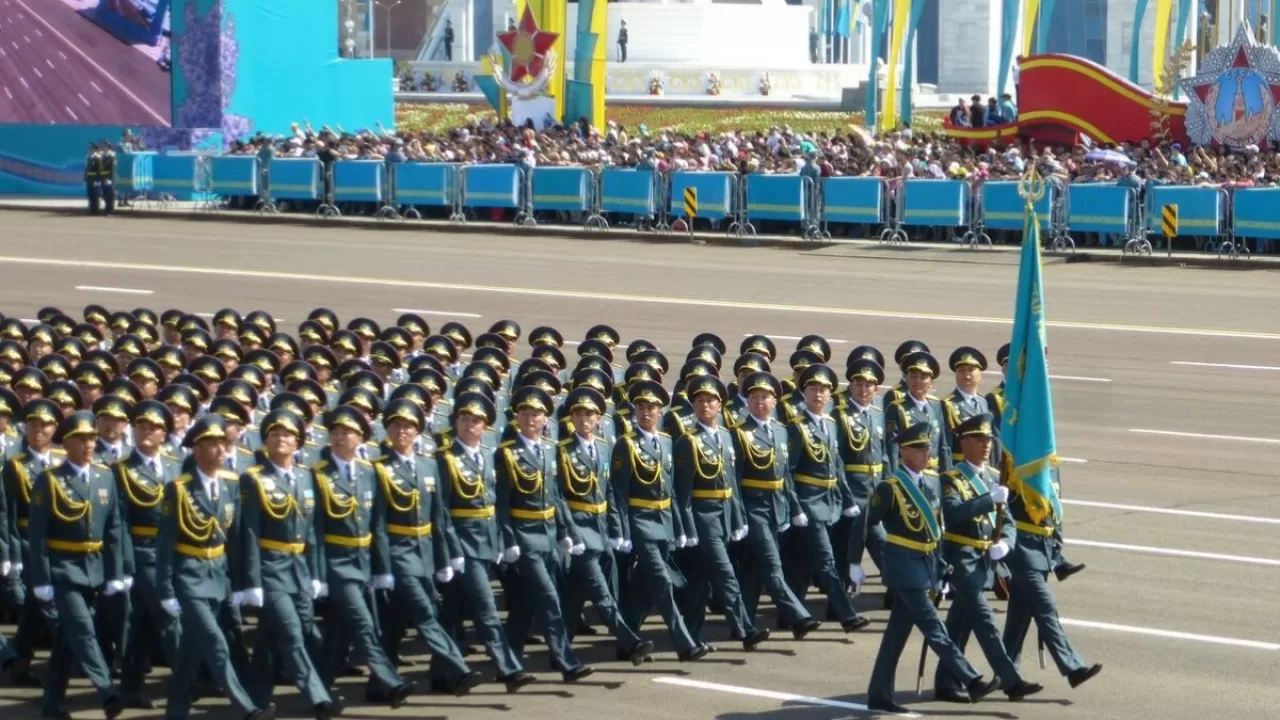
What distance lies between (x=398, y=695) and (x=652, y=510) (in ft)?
6.13

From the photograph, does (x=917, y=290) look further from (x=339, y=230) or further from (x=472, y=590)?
(x=472, y=590)

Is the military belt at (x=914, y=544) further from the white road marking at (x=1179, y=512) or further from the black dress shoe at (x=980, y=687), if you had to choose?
the white road marking at (x=1179, y=512)

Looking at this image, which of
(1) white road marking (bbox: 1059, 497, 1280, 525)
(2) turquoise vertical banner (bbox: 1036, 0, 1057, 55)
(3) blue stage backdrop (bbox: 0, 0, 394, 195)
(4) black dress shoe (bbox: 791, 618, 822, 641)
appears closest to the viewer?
A: (4) black dress shoe (bbox: 791, 618, 822, 641)

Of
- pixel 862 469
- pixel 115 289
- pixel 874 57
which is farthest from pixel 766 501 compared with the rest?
pixel 874 57

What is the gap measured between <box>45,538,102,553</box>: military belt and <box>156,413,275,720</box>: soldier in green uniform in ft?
1.62

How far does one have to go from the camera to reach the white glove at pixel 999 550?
33.9ft

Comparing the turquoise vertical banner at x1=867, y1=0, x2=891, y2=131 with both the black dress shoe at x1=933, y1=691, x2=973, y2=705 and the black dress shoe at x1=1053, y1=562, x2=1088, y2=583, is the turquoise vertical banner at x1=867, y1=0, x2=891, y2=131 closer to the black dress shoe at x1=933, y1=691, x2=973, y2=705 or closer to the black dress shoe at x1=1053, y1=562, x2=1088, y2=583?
the black dress shoe at x1=1053, y1=562, x2=1088, y2=583

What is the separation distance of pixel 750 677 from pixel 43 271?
72.2 ft

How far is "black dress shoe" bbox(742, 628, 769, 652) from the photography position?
38.5 feet

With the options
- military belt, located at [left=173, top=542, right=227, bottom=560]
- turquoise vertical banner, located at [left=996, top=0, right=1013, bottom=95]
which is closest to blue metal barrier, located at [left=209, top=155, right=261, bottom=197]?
turquoise vertical banner, located at [left=996, top=0, right=1013, bottom=95]

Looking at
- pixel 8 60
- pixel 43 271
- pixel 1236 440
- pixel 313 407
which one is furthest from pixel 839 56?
pixel 313 407

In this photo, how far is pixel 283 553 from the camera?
10.0 metres

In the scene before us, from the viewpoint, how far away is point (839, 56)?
92250 mm

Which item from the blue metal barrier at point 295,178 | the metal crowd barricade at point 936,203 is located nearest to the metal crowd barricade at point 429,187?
the blue metal barrier at point 295,178
